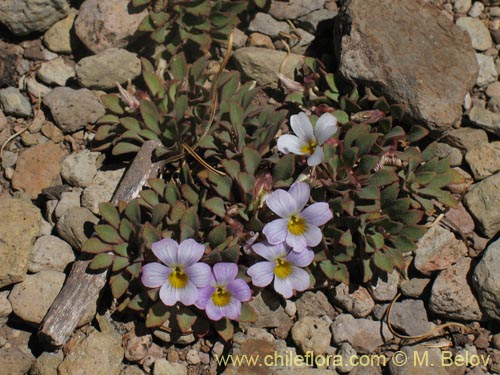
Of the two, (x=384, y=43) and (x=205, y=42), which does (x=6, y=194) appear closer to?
(x=205, y=42)

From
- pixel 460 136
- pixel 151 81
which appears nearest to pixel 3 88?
pixel 151 81

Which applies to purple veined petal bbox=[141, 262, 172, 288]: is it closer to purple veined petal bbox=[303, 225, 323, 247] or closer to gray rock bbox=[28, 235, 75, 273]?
gray rock bbox=[28, 235, 75, 273]

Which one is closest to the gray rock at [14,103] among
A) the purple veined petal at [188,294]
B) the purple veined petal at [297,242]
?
the purple veined petal at [188,294]

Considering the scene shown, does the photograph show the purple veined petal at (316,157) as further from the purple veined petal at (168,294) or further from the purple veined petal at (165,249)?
the purple veined petal at (168,294)

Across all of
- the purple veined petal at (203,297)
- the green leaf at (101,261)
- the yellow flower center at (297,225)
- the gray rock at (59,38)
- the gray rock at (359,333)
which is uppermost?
the gray rock at (59,38)

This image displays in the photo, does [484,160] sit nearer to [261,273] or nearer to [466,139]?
[466,139]

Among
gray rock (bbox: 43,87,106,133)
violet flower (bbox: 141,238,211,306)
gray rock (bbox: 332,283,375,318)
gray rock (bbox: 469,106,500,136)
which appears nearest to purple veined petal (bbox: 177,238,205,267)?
violet flower (bbox: 141,238,211,306)
